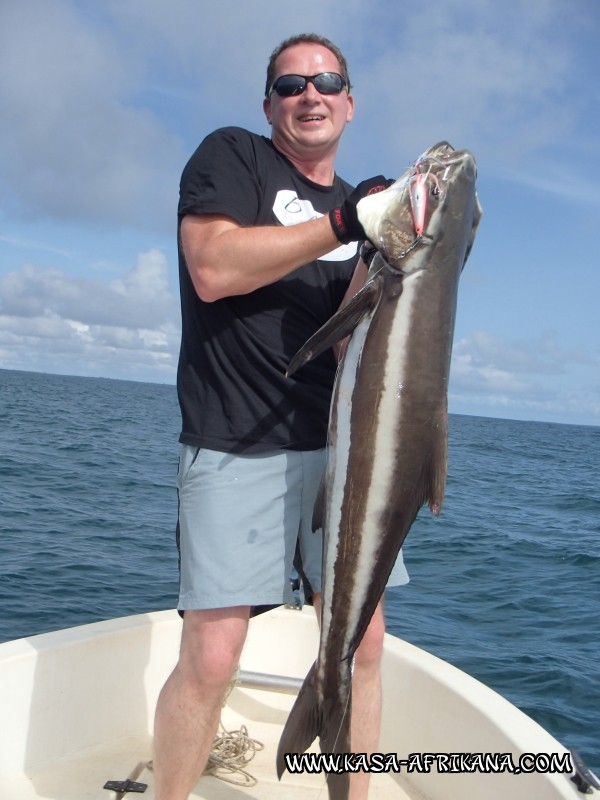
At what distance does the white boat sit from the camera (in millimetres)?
3760

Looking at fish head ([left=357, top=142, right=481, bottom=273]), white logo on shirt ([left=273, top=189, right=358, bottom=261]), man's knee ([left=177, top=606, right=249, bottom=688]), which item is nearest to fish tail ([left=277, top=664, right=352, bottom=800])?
man's knee ([left=177, top=606, right=249, bottom=688])

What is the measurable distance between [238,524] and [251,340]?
0.71 metres

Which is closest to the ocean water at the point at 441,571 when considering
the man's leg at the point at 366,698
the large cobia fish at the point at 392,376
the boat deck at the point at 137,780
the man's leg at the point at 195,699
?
the boat deck at the point at 137,780

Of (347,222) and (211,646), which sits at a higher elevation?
(347,222)

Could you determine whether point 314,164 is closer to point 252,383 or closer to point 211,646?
point 252,383

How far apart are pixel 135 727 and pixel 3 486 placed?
13.3m

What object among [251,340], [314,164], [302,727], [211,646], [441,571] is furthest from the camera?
[441,571]

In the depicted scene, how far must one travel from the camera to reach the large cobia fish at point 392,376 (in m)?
2.68

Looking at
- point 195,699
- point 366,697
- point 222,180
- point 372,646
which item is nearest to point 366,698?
point 366,697

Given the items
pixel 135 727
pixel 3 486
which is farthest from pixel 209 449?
pixel 3 486

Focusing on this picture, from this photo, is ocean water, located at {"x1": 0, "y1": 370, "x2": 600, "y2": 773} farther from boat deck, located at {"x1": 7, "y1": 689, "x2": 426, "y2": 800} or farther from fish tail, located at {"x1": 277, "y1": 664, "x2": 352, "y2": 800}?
fish tail, located at {"x1": 277, "y1": 664, "x2": 352, "y2": 800}

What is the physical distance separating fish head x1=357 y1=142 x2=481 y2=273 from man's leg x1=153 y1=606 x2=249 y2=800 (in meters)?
1.47

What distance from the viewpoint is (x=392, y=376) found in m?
2.68

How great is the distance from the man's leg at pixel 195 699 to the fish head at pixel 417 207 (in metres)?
1.47
